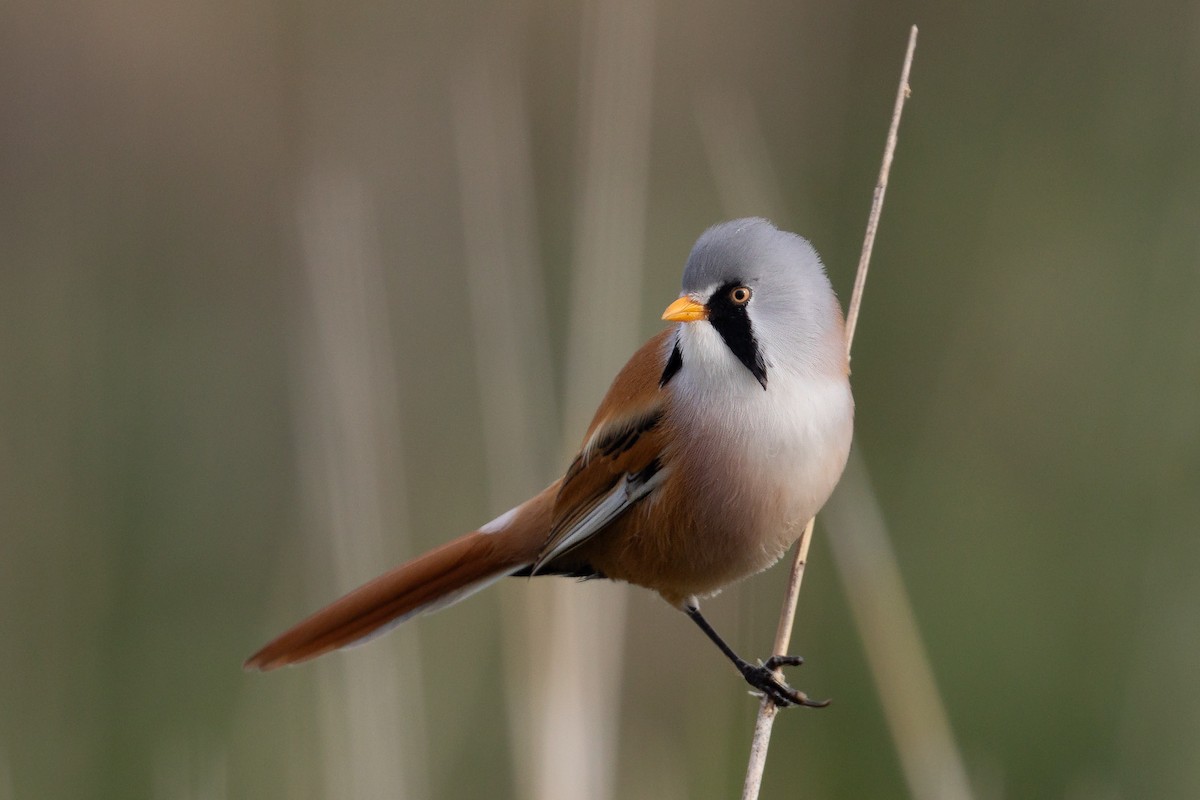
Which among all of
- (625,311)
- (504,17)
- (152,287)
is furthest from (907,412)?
(152,287)

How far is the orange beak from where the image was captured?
2.37m

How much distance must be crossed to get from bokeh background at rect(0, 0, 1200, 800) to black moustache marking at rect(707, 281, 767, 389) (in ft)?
0.82

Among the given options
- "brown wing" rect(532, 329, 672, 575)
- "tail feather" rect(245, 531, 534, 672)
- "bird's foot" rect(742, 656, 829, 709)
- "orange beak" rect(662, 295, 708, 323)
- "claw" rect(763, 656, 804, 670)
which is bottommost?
"bird's foot" rect(742, 656, 829, 709)

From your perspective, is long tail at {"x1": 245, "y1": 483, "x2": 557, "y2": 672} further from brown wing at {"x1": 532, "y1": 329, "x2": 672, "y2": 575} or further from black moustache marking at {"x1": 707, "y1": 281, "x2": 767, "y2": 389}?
black moustache marking at {"x1": 707, "y1": 281, "x2": 767, "y2": 389}

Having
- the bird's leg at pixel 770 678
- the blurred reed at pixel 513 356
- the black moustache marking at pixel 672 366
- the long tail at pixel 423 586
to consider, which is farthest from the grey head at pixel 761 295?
the long tail at pixel 423 586

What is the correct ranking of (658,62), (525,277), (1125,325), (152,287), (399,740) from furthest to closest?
(658,62) < (152,287) < (1125,325) < (525,277) < (399,740)

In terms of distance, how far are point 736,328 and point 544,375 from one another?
0.52m

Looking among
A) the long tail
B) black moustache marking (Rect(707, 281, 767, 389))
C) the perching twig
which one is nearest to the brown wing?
the long tail

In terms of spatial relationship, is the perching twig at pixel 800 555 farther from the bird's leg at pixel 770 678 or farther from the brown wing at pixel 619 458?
the brown wing at pixel 619 458

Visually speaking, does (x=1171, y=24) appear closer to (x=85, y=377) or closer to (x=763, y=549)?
(x=763, y=549)

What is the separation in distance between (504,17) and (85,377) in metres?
1.61

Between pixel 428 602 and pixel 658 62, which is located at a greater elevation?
pixel 658 62

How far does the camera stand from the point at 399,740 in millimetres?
2580

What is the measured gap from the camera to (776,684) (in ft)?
8.98
